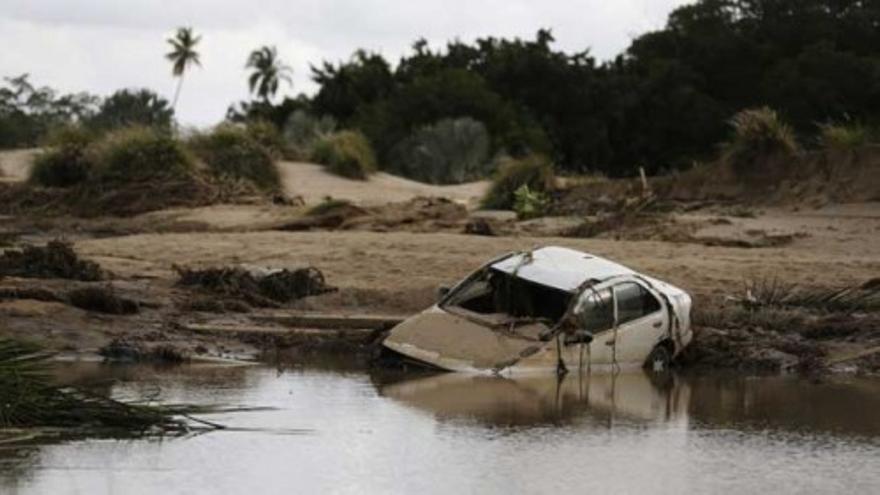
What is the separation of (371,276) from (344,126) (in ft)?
149

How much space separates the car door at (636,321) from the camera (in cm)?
2252

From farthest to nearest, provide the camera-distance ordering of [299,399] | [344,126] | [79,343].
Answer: [344,126] < [79,343] < [299,399]

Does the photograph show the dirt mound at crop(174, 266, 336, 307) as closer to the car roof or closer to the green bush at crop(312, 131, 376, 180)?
the car roof

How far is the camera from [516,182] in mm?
40594

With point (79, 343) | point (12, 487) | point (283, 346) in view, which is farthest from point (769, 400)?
point (12, 487)

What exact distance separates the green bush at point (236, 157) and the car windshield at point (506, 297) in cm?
2303

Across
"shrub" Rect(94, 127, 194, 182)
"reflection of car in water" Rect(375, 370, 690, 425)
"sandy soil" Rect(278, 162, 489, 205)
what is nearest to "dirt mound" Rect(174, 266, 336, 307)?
"reflection of car in water" Rect(375, 370, 690, 425)

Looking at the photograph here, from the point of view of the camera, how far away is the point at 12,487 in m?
14.1

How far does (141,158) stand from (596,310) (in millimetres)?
24112

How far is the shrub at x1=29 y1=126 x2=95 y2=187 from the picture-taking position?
45344 millimetres

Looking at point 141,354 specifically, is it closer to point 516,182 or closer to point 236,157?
point 516,182

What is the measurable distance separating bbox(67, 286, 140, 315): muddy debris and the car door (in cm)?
666

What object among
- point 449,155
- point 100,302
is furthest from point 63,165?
point 100,302

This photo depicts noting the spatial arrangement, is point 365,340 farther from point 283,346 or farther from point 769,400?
point 769,400
